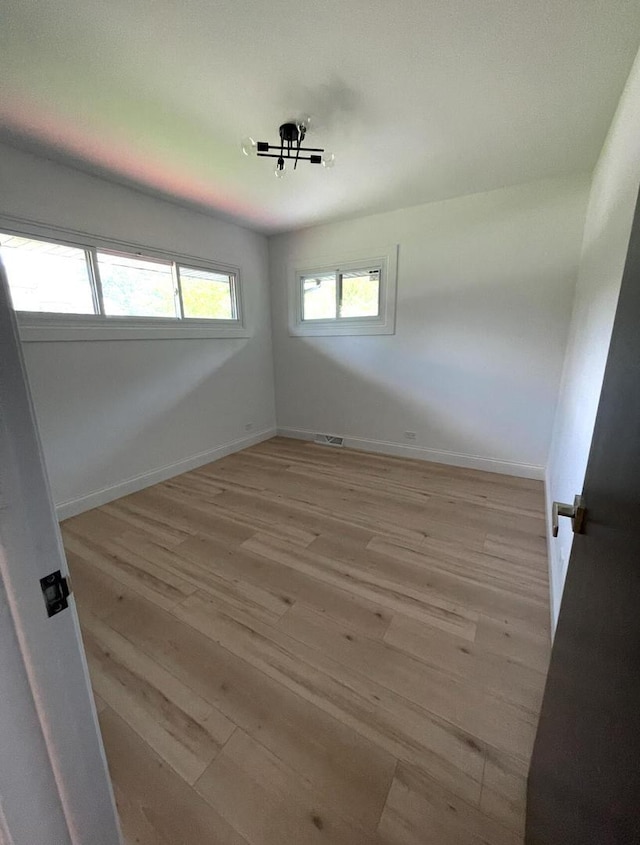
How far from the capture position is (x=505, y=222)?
2.93 meters

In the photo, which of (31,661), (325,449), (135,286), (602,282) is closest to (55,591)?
(31,661)

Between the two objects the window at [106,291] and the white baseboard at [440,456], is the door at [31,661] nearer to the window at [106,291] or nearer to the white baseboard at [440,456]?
the window at [106,291]

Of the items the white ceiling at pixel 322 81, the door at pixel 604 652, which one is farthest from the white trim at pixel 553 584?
the white ceiling at pixel 322 81

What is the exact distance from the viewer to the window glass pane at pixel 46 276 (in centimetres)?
225

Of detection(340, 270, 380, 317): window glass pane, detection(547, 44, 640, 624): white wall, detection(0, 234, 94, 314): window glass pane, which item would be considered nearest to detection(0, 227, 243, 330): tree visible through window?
detection(0, 234, 94, 314): window glass pane

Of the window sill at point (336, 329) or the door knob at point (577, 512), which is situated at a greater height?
the window sill at point (336, 329)

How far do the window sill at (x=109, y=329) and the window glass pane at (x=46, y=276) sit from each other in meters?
0.08

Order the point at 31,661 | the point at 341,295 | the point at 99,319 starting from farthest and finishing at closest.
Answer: the point at 341,295, the point at 99,319, the point at 31,661

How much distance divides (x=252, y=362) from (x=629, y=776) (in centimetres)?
415

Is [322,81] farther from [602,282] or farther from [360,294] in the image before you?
[360,294]

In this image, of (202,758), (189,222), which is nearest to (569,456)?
(202,758)

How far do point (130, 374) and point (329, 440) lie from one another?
2344mm

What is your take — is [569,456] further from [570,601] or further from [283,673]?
[283,673]

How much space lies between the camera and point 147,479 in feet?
10.4
